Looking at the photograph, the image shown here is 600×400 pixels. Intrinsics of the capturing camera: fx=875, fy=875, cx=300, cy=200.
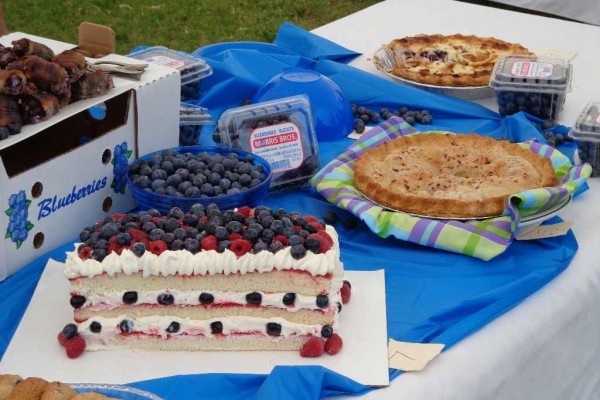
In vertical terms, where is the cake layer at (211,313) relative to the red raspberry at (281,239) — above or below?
below

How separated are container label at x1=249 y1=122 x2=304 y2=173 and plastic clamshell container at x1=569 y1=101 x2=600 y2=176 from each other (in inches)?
25.6

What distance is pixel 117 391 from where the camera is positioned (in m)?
1.07

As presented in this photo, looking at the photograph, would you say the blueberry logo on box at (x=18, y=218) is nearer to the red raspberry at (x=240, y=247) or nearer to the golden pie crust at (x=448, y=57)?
the red raspberry at (x=240, y=247)

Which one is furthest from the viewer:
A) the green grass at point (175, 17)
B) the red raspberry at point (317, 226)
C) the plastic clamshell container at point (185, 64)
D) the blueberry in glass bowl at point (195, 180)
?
the green grass at point (175, 17)

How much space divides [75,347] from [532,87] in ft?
4.75

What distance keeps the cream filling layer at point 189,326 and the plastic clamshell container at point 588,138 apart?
0.97m

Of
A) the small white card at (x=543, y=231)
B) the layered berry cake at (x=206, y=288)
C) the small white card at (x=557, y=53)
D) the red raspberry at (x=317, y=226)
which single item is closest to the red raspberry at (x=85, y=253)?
the layered berry cake at (x=206, y=288)

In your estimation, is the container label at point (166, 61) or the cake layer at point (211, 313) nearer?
the cake layer at point (211, 313)

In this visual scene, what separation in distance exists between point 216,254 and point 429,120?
45.0 inches

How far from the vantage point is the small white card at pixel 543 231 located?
69.2 inches

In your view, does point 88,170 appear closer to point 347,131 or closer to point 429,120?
point 347,131

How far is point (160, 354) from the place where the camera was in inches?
54.4

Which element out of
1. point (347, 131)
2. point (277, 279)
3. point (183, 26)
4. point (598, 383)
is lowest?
point (183, 26)

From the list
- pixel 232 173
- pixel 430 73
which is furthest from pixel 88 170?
pixel 430 73
